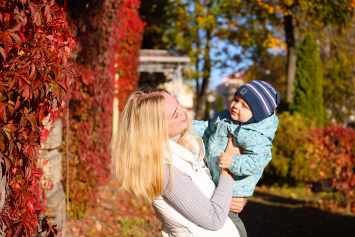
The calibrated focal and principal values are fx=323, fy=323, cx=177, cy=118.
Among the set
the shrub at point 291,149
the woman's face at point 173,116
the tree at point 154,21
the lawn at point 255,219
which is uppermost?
the tree at point 154,21

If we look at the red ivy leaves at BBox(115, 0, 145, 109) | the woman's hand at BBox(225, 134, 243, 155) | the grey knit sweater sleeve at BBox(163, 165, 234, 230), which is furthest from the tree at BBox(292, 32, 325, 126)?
the grey knit sweater sleeve at BBox(163, 165, 234, 230)

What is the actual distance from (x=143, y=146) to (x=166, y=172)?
0.18 m

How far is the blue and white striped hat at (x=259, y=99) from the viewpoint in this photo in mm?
2141

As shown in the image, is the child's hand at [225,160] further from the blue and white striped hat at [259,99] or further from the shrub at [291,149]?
the shrub at [291,149]

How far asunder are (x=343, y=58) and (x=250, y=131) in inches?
687

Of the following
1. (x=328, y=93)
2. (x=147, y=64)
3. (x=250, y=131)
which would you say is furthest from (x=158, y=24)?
(x=250, y=131)

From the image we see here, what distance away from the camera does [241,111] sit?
7.12 ft

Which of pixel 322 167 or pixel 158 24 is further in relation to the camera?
pixel 158 24

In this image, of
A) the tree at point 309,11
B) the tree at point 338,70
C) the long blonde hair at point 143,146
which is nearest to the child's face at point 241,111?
the long blonde hair at point 143,146

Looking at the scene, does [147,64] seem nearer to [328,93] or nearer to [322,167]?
[322,167]

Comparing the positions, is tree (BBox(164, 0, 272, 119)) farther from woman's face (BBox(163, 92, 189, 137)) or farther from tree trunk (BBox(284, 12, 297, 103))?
woman's face (BBox(163, 92, 189, 137))

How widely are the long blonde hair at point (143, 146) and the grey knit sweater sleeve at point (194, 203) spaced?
0.06 metres

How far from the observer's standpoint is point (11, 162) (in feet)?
5.98

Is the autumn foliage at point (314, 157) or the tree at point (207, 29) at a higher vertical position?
the tree at point (207, 29)
